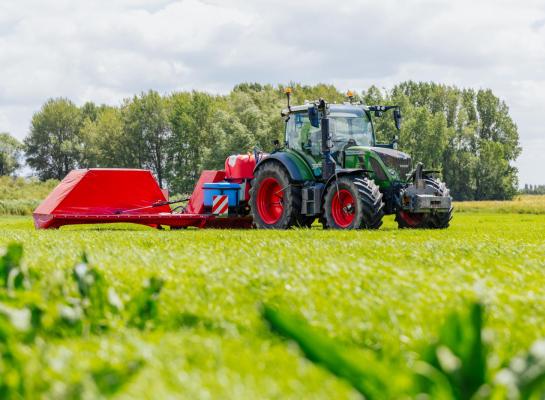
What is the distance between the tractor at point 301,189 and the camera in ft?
47.5

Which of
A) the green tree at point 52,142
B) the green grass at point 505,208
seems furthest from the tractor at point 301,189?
the green tree at point 52,142

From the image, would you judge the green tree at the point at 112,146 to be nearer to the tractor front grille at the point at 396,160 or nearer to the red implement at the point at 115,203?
the red implement at the point at 115,203

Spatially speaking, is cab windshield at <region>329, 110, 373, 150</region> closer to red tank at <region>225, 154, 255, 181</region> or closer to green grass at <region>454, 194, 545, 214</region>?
red tank at <region>225, 154, 255, 181</region>

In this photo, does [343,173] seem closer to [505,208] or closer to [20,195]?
[505,208]

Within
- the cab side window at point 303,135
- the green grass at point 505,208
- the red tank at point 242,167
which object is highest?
the cab side window at point 303,135

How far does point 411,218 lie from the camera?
15.3 metres

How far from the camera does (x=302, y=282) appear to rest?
197 inches

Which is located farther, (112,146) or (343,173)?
(112,146)

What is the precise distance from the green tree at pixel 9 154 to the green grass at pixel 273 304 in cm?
8031

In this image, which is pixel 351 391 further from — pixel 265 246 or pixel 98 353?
pixel 265 246

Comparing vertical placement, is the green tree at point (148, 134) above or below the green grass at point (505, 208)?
above

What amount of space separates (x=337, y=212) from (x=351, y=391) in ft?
39.8

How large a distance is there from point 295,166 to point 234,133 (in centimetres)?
3814

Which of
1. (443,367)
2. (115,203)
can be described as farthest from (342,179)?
(443,367)
